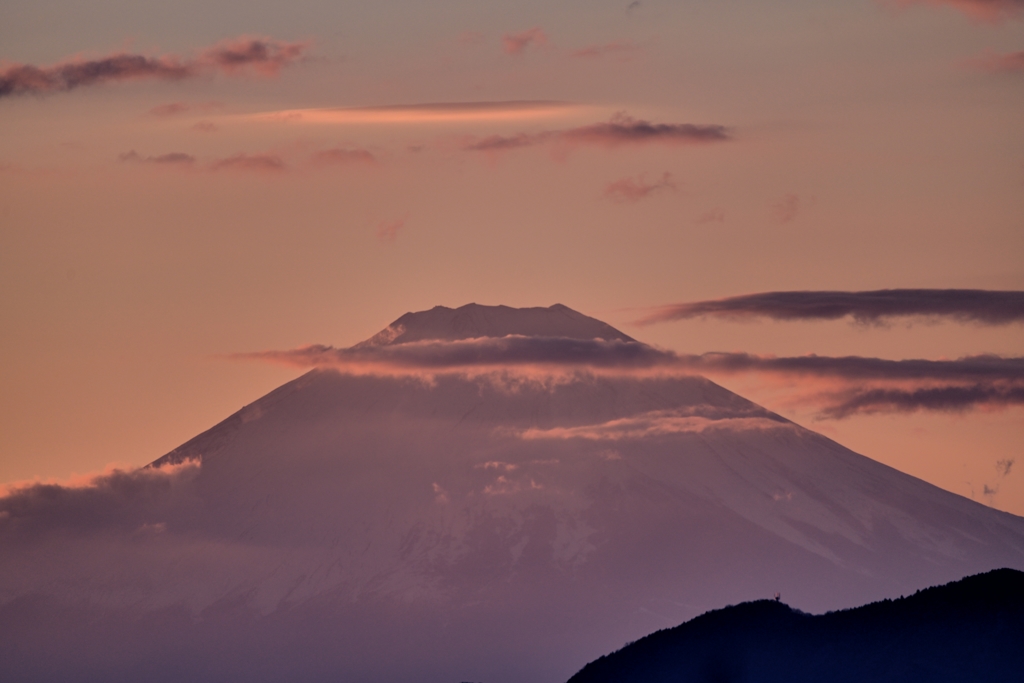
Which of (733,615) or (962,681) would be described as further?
(733,615)

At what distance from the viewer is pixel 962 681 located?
2114 inches

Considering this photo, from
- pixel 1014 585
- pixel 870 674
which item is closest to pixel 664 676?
pixel 870 674

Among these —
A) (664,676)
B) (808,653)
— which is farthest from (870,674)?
(664,676)

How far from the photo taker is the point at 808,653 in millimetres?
58875

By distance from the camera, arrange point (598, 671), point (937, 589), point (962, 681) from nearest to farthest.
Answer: point (962, 681)
point (937, 589)
point (598, 671)

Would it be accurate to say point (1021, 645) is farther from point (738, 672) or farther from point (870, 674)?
point (738, 672)

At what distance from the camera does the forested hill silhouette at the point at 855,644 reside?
54.9m

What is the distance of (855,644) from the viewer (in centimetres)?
5809

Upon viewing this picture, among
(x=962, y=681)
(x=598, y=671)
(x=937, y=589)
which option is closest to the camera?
(x=962, y=681)

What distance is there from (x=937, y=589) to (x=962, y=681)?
4537mm

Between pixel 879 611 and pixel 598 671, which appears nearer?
pixel 879 611

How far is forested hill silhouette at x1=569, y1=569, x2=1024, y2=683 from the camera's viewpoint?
5488cm

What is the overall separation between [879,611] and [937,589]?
219 cm

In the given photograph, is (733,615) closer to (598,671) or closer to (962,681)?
(598,671)
